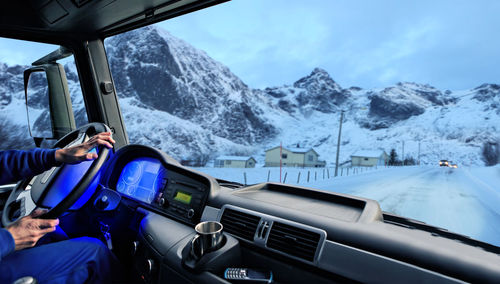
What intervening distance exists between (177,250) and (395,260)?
1.08 m

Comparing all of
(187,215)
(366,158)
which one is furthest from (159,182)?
(366,158)

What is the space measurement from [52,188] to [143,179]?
62 centimetres

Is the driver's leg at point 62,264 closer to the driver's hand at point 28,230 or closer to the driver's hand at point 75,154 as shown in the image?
the driver's hand at point 28,230

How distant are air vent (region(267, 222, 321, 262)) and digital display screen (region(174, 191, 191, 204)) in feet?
2.35

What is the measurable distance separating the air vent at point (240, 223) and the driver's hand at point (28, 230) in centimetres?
85

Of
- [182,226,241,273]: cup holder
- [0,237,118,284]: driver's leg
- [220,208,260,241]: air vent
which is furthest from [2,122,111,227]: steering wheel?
[220,208,260,241]: air vent

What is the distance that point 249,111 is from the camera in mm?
87875

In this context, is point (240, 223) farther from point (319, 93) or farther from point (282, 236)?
point (319, 93)

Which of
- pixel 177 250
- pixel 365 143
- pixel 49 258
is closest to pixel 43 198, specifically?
pixel 49 258

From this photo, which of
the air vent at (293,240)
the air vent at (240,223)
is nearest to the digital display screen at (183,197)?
the air vent at (240,223)

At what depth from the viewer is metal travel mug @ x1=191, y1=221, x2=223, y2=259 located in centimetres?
124

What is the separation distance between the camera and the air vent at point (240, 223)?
4.51 feet

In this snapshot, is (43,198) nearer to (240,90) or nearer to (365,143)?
(240,90)

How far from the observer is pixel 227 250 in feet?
4.30
